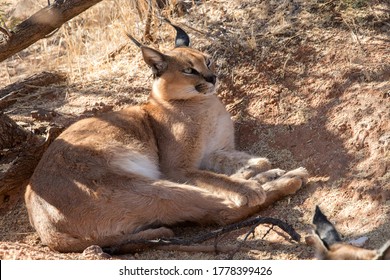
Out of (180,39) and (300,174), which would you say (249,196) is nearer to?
(300,174)

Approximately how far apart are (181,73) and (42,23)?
3.98 ft

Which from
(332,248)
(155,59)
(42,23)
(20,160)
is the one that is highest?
(42,23)

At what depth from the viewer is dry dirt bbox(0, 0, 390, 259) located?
17.6 feet

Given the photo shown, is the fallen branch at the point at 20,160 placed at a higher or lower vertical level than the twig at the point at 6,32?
lower

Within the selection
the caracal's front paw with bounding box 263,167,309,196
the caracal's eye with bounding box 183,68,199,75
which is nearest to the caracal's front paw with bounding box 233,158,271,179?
the caracal's front paw with bounding box 263,167,309,196

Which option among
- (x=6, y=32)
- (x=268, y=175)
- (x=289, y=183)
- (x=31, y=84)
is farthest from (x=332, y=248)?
(x=31, y=84)

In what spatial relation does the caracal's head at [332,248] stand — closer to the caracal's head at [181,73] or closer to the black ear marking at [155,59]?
the caracal's head at [181,73]

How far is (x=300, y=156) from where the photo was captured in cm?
620

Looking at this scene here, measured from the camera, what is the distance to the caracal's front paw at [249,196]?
222 inches

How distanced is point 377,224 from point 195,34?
3.44m

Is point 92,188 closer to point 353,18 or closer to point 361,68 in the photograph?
point 361,68

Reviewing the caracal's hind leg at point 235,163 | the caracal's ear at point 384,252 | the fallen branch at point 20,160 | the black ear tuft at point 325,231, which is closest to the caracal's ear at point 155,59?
the caracal's hind leg at point 235,163

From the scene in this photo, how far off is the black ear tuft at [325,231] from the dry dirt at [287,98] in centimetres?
79

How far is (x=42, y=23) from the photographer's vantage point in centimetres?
600
